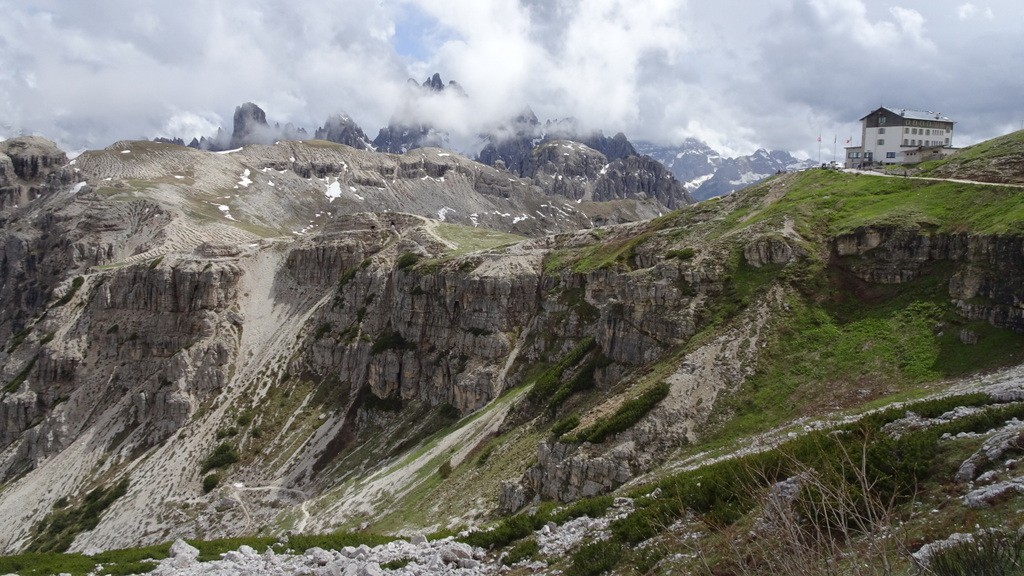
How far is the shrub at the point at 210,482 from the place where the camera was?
292 feet

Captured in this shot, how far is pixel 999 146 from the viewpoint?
55375 mm

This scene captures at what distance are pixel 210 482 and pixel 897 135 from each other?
10715 centimetres

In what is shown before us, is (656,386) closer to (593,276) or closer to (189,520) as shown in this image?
(593,276)

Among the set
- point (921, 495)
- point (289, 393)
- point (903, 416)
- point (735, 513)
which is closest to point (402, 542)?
point (735, 513)

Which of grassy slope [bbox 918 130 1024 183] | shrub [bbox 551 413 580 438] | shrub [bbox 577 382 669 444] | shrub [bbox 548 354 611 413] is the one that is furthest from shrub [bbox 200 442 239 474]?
grassy slope [bbox 918 130 1024 183]

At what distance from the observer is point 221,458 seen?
93.4 metres

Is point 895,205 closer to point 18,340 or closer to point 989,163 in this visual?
point 989,163

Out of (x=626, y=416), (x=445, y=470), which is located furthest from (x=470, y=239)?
(x=626, y=416)

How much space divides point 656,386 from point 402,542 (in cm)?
2426

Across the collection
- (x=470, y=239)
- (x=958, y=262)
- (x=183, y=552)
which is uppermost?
(x=470, y=239)

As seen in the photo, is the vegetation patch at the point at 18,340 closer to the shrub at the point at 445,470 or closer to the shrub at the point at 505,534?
the shrub at the point at 445,470

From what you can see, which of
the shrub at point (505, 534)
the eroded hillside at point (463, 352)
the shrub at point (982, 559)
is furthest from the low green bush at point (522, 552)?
the eroded hillside at point (463, 352)

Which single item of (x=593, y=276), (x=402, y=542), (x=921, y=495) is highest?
(x=593, y=276)

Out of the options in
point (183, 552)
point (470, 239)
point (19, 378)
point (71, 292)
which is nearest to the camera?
point (183, 552)
